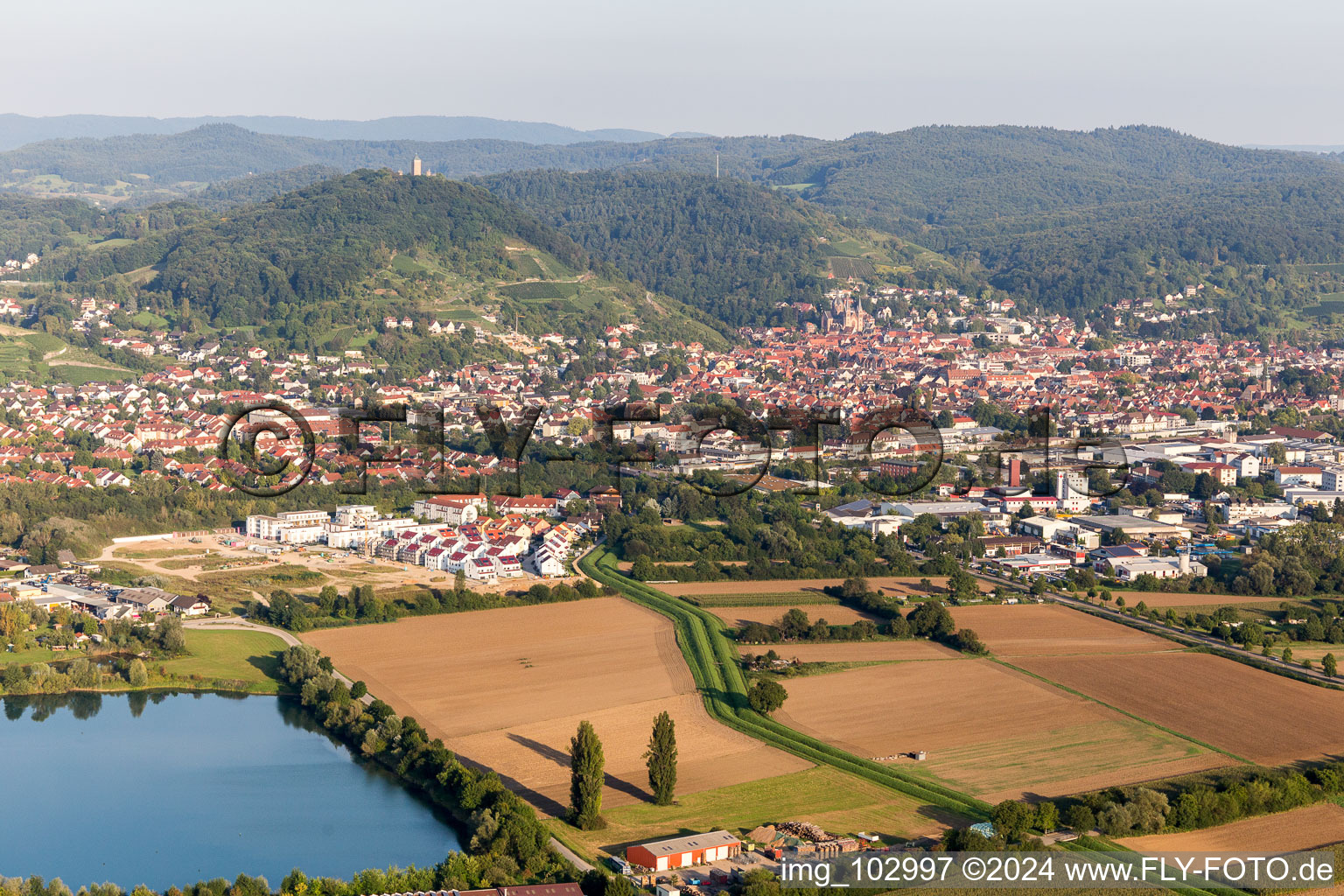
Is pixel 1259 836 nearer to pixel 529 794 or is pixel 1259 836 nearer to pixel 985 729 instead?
pixel 985 729

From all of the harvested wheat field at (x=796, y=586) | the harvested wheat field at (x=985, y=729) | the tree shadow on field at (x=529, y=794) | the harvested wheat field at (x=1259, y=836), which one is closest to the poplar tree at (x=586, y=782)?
the tree shadow on field at (x=529, y=794)

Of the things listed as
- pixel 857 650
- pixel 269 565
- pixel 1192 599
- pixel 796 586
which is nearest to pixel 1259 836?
pixel 857 650

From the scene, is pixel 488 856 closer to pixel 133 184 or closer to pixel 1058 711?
pixel 1058 711

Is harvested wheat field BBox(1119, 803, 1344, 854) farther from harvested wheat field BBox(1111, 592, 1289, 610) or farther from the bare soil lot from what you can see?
the bare soil lot

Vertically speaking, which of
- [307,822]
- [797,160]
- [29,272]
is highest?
[797,160]

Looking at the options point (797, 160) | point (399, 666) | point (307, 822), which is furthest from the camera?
point (797, 160)

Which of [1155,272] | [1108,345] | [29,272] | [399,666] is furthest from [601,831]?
[1155,272]
